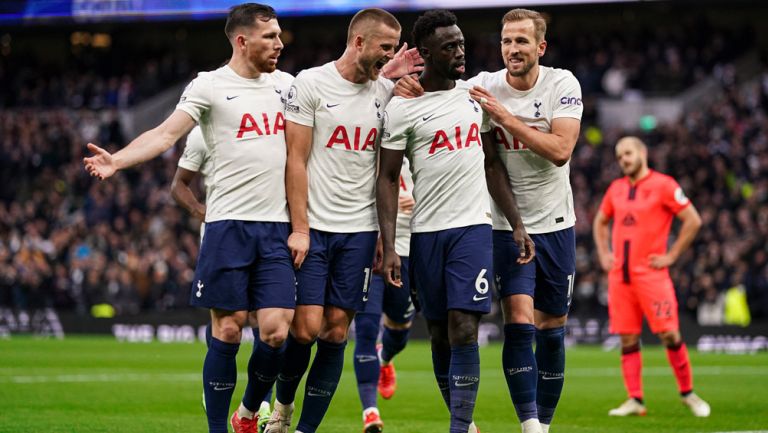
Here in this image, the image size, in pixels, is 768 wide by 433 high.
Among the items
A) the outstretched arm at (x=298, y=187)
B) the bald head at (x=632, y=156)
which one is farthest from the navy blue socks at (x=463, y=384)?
the bald head at (x=632, y=156)

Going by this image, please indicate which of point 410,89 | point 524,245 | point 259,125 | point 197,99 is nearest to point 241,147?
→ point 259,125

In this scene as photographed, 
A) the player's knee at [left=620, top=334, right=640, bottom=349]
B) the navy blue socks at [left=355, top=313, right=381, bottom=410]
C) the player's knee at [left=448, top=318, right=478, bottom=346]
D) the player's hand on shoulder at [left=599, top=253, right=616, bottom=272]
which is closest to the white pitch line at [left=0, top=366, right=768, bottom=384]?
the player's hand on shoulder at [left=599, top=253, right=616, bottom=272]

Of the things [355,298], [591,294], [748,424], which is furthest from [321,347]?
[591,294]

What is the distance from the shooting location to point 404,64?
28.1 feet

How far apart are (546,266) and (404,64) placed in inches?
70.9

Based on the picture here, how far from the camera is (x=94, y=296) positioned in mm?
28391

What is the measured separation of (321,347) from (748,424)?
4242 millimetres

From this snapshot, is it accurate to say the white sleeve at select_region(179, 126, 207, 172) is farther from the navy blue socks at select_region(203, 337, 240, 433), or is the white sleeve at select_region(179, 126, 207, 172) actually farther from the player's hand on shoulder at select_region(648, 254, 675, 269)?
the player's hand on shoulder at select_region(648, 254, 675, 269)

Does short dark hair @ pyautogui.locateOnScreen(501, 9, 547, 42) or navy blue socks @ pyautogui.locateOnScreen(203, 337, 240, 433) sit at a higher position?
short dark hair @ pyautogui.locateOnScreen(501, 9, 547, 42)

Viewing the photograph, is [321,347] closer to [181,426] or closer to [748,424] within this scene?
[181,426]

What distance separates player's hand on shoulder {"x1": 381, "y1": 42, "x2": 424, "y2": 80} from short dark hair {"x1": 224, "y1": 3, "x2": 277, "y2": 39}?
3.01 ft

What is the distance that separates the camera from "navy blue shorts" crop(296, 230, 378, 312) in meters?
8.18

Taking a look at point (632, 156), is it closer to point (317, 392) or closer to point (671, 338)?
point (671, 338)

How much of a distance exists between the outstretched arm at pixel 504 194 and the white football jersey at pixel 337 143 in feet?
2.98
